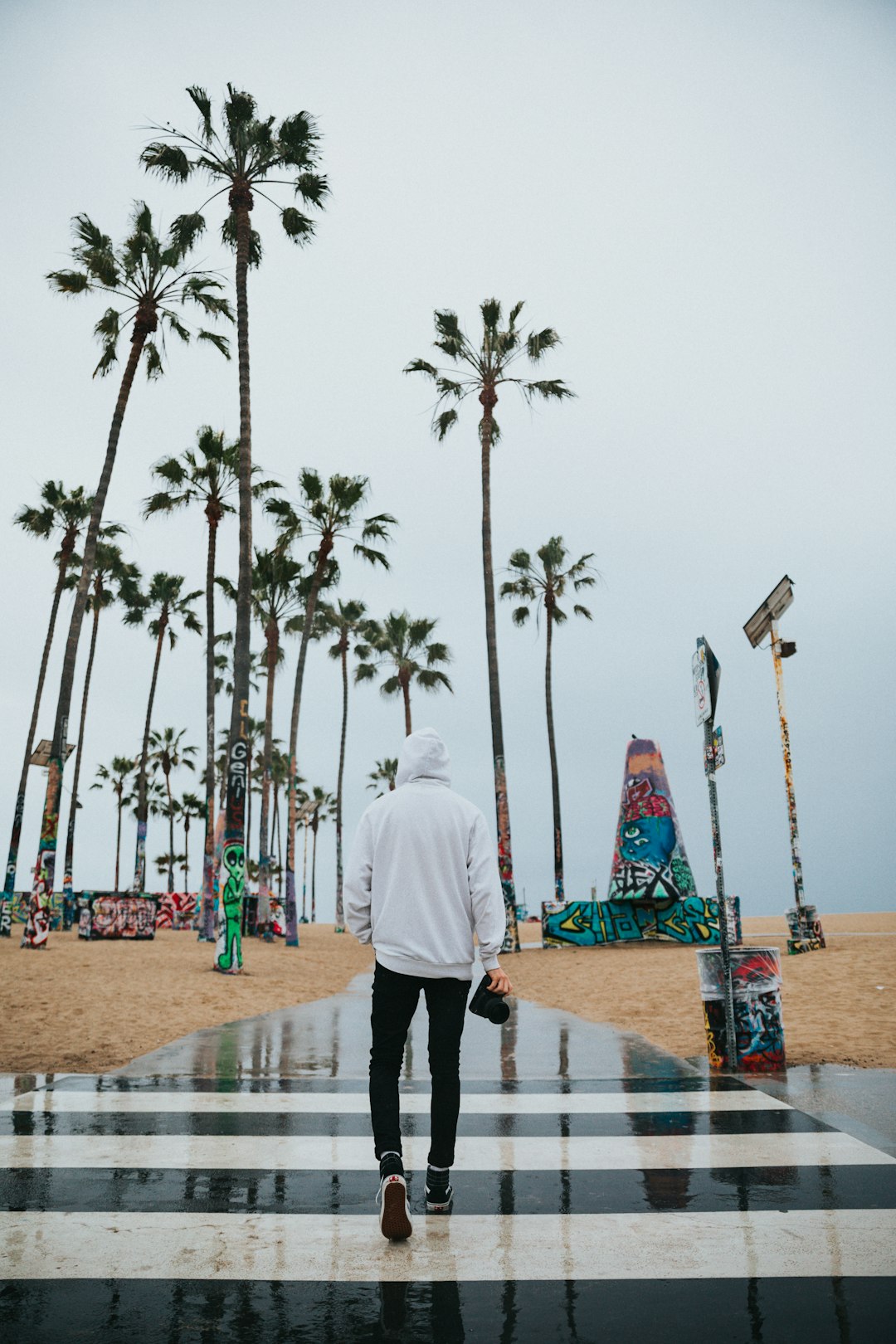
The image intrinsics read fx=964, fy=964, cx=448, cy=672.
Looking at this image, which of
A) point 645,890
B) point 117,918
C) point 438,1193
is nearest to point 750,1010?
point 438,1193

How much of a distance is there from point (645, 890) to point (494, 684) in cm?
689

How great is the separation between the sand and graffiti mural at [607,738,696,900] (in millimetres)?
3473

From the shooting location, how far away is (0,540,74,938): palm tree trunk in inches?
1056

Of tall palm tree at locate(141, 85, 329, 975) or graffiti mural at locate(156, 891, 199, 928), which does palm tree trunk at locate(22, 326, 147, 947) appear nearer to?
tall palm tree at locate(141, 85, 329, 975)

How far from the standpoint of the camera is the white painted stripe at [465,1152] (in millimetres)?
4516

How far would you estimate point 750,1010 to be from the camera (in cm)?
699

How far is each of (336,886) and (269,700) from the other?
451 inches

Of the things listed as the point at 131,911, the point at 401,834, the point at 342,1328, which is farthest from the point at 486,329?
the point at 342,1328

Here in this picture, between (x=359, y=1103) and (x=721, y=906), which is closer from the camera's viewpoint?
(x=359, y=1103)

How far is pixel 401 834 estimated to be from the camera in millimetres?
4176

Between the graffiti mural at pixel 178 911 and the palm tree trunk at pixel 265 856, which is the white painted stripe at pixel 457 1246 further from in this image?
the graffiti mural at pixel 178 911

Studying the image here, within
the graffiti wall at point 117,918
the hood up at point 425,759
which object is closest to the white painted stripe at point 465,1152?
the hood up at point 425,759

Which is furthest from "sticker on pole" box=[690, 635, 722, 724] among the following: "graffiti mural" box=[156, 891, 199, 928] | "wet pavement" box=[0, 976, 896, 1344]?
"graffiti mural" box=[156, 891, 199, 928]

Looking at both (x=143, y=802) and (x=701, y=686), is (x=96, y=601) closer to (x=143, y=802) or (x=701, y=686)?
(x=143, y=802)
